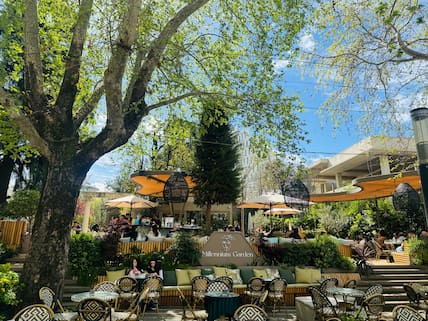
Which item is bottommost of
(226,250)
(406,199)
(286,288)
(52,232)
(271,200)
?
(286,288)

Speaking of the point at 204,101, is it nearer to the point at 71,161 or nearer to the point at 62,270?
the point at 71,161

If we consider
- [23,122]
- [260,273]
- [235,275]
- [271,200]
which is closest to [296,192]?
[271,200]

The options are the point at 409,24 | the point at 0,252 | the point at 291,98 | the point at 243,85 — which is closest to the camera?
the point at 409,24

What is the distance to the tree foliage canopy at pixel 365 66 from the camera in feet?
23.9

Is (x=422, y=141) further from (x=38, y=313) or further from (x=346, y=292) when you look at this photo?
(x=38, y=313)

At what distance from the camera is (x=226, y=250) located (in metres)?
10.5

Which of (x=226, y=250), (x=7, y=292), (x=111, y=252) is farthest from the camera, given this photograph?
(x=226, y=250)

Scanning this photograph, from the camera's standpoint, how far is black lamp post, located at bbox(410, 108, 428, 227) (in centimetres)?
294

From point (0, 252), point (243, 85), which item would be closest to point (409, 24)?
point (243, 85)

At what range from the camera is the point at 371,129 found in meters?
7.84

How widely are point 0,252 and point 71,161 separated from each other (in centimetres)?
620

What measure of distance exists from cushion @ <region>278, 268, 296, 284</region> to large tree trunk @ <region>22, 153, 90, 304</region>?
6.86 meters

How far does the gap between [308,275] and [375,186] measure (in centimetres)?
720

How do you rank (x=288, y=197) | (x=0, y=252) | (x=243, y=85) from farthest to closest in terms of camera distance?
(x=288, y=197), (x=0, y=252), (x=243, y=85)
